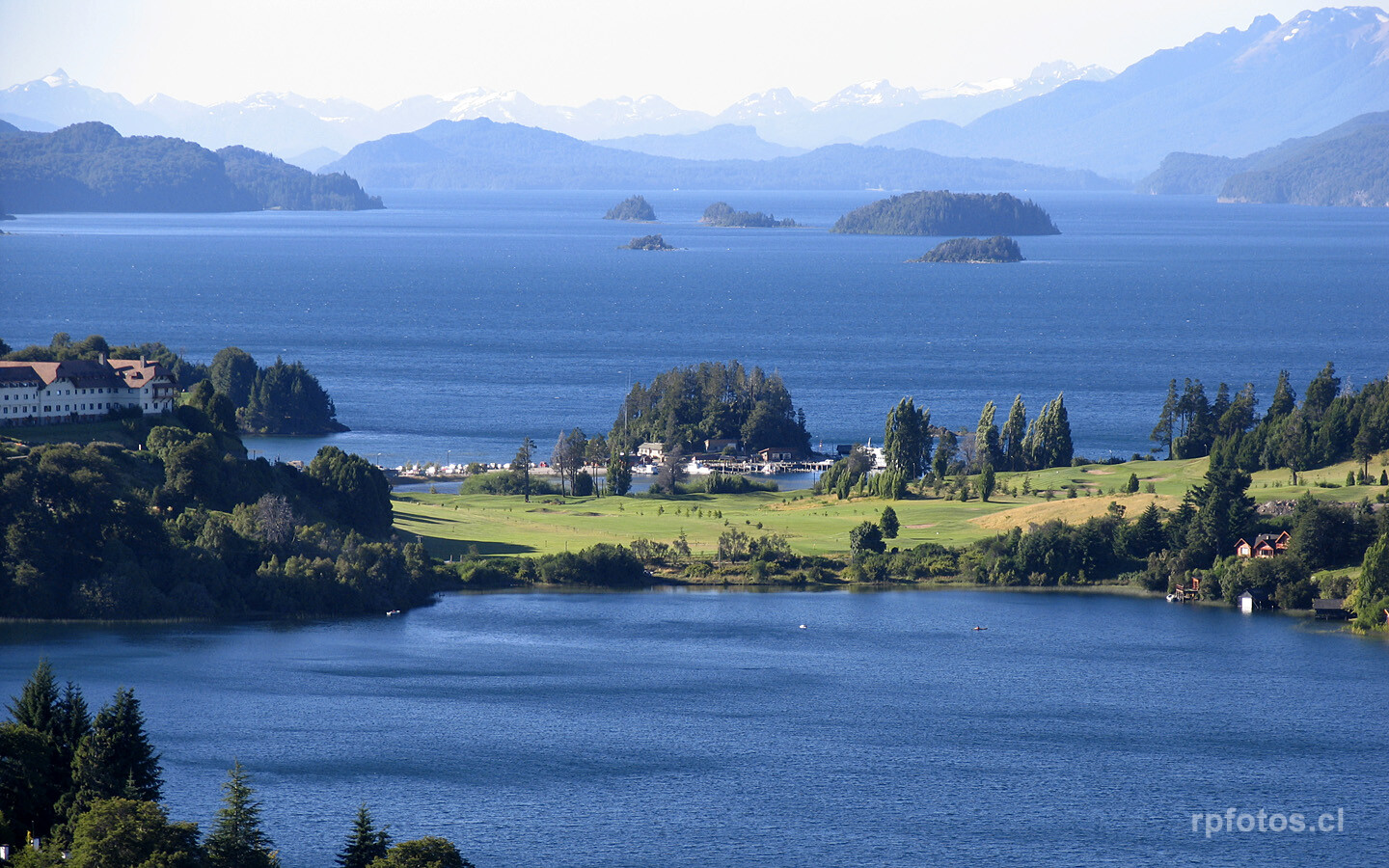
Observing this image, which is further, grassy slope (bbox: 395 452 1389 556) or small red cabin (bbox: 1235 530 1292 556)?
grassy slope (bbox: 395 452 1389 556)

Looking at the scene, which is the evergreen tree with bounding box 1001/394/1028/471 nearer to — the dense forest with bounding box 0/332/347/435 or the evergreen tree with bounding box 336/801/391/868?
the dense forest with bounding box 0/332/347/435

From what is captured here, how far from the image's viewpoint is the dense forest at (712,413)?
132500mm

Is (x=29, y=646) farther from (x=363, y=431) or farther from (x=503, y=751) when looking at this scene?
(x=363, y=431)

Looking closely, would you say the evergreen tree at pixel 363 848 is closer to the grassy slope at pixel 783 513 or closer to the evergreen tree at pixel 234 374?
the grassy slope at pixel 783 513

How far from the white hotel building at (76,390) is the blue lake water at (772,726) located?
2118cm

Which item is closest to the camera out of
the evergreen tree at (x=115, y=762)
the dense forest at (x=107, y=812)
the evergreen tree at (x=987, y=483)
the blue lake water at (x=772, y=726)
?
the dense forest at (x=107, y=812)

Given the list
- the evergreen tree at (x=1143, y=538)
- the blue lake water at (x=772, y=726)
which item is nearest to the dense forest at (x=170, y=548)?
the blue lake water at (x=772, y=726)

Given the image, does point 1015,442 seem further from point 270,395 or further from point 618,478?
point 270,395

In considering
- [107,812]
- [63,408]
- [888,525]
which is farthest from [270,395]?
[107,812]

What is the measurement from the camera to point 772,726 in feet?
195

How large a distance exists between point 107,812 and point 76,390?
59481 mm

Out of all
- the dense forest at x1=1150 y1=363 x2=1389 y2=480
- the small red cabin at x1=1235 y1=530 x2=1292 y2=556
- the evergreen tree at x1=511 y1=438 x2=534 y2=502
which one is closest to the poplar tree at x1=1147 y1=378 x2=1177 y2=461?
the dense forest at x1=1150 y1=363 x2=1389 y2=480

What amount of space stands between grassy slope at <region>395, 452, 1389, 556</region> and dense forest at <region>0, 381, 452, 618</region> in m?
9.24

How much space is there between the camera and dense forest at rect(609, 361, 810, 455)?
5217 inches
